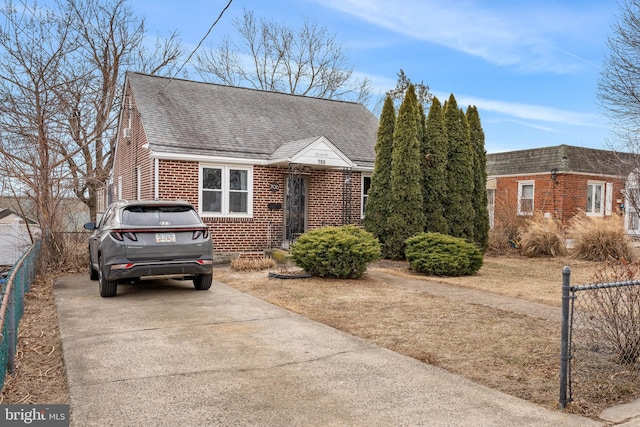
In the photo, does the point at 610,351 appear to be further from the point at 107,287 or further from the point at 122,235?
the point at 107,287

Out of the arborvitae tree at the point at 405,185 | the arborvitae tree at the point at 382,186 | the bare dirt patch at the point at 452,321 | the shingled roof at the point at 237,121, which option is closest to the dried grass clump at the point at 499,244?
the arborvitae tree at the point at 405,185

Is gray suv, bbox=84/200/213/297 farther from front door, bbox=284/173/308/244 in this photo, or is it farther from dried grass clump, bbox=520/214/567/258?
dried grass clump, bbox=520/214/567/258

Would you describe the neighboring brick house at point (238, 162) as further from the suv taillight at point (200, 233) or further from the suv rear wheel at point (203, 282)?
the suv taillight at point (200, 233)

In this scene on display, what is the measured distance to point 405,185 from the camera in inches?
578

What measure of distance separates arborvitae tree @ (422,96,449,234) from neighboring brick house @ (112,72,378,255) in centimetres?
235

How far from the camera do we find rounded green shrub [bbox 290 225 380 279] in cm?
1104

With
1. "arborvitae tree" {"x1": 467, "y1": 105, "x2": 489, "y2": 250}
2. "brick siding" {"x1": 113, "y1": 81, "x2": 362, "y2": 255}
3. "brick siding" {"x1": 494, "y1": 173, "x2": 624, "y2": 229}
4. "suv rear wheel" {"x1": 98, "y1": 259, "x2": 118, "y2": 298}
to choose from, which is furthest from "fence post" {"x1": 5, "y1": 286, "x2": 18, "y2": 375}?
"brick siding" {"x1": 494, "y1": 173, "x2": 624, "y2": 229}

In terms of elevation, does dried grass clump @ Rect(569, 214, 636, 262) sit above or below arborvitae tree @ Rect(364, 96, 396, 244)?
below

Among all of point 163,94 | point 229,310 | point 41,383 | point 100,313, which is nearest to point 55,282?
point 100,313

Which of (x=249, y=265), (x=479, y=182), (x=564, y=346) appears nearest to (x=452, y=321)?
Result: (x=564, y=346)

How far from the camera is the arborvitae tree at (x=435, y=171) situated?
15.3 m

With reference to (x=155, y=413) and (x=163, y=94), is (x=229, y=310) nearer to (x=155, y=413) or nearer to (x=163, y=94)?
(x=155, y=413)

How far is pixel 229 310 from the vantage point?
7781 mm

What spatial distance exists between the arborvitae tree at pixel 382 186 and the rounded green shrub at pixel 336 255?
3659mm
